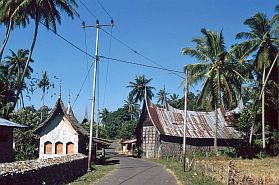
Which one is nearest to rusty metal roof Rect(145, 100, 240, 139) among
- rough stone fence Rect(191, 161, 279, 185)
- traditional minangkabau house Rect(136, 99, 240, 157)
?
traditional minangkabau house Rect(136, 99, 240, 157)

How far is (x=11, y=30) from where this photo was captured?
40.4m

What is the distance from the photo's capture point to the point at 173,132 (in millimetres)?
50719

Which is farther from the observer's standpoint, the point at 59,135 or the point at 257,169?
the point at 59,135

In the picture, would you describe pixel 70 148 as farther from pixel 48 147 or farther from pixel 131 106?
pixel 131 106

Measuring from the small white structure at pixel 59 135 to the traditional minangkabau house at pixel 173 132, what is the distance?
15.9 meters

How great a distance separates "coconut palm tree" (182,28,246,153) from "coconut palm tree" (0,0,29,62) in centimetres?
1733

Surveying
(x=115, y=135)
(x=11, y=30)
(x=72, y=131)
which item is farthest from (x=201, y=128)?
(x=115, y=135)

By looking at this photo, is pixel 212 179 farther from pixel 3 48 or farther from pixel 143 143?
pixel 143 143

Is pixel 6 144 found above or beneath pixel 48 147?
above

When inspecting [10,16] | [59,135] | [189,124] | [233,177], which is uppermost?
[10,16]

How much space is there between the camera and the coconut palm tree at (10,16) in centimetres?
3753

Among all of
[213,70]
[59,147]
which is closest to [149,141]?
[213,70]

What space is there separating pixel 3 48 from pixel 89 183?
23481 millimetres

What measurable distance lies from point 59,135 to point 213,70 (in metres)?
18.0
